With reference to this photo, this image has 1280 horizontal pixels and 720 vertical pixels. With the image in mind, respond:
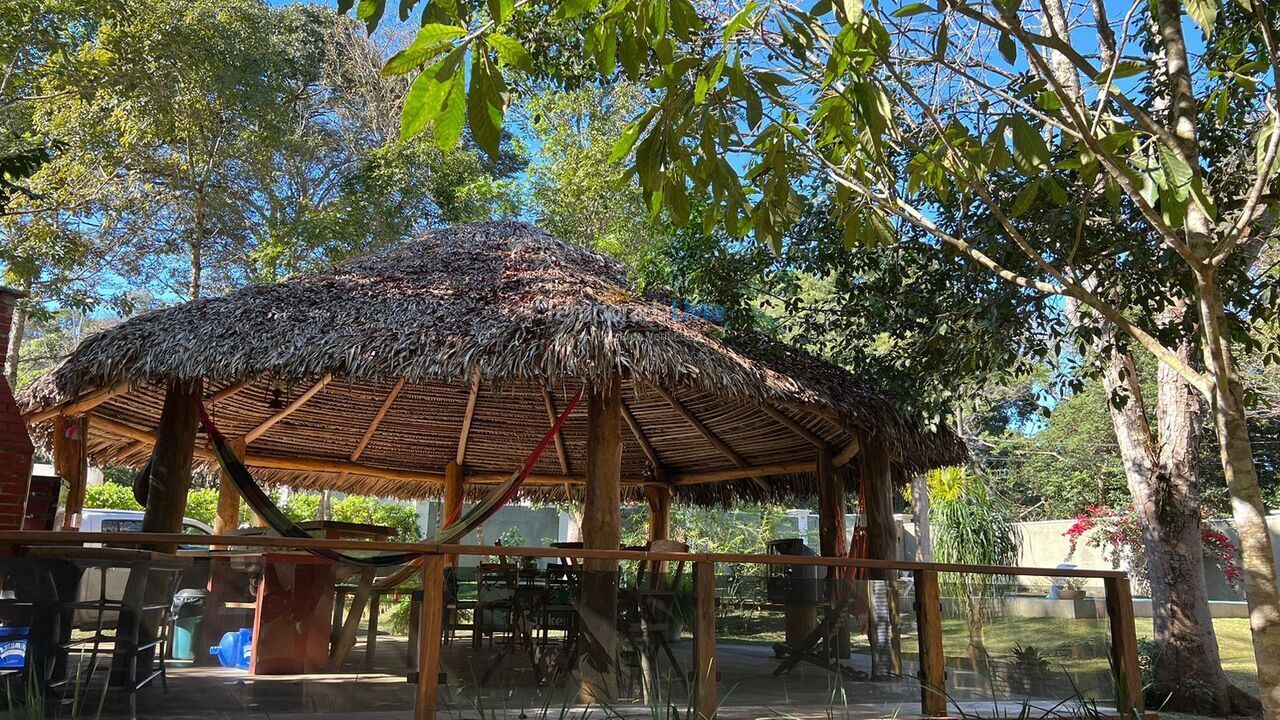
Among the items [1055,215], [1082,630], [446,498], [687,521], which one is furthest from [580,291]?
[687,521]

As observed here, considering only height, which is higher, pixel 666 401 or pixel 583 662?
pixel 666 401

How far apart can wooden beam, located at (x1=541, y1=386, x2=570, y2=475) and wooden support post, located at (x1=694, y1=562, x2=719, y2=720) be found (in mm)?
2957

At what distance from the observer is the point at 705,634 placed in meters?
3.48

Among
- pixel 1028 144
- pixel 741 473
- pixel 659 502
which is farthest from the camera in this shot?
pixel 659 502

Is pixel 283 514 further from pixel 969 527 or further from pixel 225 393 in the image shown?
pixel 969 527

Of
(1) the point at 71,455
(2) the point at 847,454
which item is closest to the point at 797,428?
(2) the point at 847,454

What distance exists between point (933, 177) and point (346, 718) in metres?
3.03

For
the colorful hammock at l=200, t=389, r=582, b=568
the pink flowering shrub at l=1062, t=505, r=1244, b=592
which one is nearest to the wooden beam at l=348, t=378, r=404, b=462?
the colorful hammock at l=200, t=389, r=582, b=568

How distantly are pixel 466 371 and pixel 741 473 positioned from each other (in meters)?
3.69

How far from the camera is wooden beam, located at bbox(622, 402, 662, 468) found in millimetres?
7219

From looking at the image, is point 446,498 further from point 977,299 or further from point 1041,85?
point 1041,85

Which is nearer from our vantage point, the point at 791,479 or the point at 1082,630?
the point at 1082,630

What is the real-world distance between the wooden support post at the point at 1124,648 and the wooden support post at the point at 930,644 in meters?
0.80

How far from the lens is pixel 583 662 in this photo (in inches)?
136
